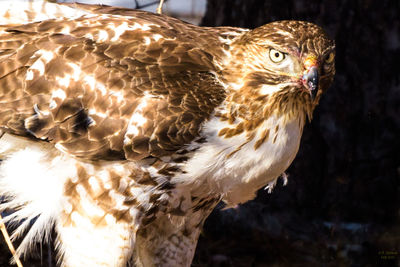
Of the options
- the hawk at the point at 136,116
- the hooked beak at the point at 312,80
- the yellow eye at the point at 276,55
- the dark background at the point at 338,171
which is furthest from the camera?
the dark background at the point at 338,171

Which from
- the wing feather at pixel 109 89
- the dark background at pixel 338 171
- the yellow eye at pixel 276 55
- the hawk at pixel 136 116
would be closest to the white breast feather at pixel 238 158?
the hawk at pixel 136 116

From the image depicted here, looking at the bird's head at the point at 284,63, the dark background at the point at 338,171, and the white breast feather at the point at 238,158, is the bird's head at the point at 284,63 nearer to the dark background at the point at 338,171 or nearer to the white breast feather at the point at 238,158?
the white breast feather at the point at 238,158

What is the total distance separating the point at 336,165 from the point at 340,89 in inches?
26.6

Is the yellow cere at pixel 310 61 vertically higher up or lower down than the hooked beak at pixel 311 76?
higher up

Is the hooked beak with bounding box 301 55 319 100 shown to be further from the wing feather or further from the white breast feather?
the wing feather

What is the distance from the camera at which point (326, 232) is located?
6.18 m

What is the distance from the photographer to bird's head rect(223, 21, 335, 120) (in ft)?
12.1

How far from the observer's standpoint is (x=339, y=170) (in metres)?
6.05

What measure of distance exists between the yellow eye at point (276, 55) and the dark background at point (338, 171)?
1.86 metres

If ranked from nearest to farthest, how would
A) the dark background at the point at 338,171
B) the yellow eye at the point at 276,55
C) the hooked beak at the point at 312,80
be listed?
the hooked beak at the point at 312,80 → the yellow eye at the point at 276,55 → the dark background at the point at 338,171

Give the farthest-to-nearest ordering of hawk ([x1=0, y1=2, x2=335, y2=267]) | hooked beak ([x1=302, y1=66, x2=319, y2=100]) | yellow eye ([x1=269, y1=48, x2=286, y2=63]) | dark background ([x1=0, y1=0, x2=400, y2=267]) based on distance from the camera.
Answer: dark background ([x1=0, y1=0, x2=400, y2=267])
hawk ([x1=0, y1=2, x2=335, y2=267])
yellow eye ([x1=269, y1=48, x2=286, y2=63])
hooked beak ([x1=302, y1=66, x2=319, y2=100])

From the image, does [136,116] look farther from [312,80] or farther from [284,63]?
[312,80]

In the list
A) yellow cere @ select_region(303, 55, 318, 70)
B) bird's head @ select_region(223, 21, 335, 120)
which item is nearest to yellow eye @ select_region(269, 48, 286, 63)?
bird's head @ select_region(223, 21, 335, 120)

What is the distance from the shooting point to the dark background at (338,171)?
5629 mm
